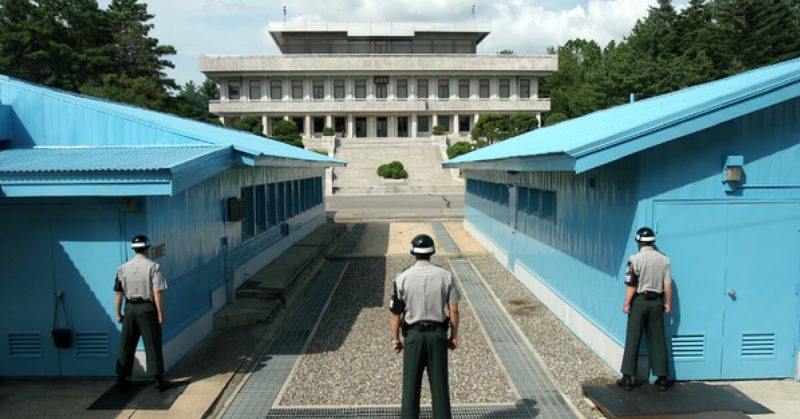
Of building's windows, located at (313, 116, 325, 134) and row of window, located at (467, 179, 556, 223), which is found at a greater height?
building's windows, located at (313, 116, 325, 134)

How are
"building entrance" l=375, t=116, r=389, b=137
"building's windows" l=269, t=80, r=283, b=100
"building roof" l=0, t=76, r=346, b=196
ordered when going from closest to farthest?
"building roof" l=0, t=76, r=346, b=196, "building's windows" l=269, t=80, r=283, b=100, "building entrance" l=375, t=116, r=389, b=137

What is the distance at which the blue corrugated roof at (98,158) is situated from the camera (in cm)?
627

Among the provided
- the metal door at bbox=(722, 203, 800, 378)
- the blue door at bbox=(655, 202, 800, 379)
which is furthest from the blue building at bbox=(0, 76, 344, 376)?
the metal door at bbox=(722, 203, 800, 378)

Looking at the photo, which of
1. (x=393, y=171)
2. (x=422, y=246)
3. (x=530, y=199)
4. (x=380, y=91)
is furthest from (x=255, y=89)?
(x=422, y=246)

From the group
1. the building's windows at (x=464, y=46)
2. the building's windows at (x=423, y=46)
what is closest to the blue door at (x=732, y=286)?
the building's windows at (x=423, y=46)

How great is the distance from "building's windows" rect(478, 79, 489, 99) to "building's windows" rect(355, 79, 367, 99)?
46.3ft

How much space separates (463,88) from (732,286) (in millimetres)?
65241

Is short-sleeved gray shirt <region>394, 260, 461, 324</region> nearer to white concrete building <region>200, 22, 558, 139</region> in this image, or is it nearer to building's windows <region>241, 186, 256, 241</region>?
building's windows <region>241, 186, 256, 241</region>

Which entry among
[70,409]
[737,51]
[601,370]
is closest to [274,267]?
[70,409]

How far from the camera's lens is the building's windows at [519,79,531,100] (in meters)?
70.2

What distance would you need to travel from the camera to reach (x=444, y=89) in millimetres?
70125

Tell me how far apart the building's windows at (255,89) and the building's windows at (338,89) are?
29.7ft

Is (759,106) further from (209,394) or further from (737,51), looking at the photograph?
(737,51)

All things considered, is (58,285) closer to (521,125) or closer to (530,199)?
(530,199)
